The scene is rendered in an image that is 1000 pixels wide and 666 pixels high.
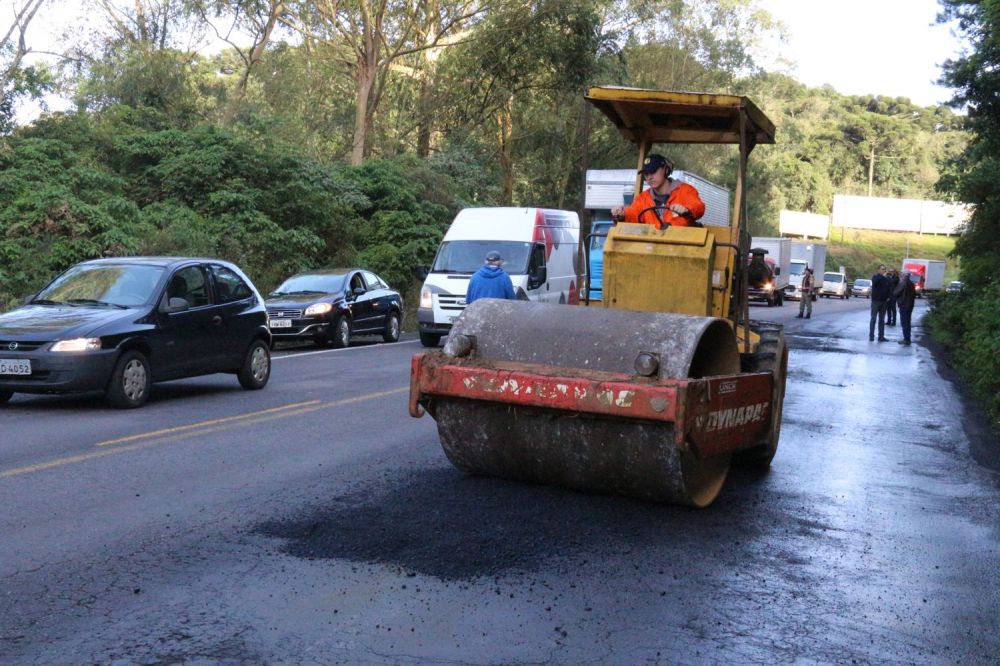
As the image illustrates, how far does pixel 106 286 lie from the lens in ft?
→ 41.8

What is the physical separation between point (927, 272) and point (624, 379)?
81957 mm

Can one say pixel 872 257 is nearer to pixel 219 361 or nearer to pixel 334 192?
pixel 334 192

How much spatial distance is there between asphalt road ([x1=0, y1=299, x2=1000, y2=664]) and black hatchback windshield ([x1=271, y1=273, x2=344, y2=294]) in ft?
38.8

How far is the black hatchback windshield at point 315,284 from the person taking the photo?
73.6ft

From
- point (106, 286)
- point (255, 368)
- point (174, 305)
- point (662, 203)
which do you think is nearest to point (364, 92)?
point (255, 368)

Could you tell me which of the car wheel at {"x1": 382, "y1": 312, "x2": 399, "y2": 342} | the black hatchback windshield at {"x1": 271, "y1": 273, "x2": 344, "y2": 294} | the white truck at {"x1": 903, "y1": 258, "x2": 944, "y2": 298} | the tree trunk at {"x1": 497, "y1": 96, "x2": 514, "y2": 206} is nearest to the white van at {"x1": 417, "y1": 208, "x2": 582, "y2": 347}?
the car wheel at {"x1": 382, "y1": 312, "x2": 399, "y2": 342}

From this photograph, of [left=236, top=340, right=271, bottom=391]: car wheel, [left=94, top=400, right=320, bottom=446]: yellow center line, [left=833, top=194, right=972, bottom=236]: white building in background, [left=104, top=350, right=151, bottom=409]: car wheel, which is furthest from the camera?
[left=833, top=194, right=972, bottom=236]: white building in background

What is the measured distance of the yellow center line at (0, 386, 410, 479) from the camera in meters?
8.52

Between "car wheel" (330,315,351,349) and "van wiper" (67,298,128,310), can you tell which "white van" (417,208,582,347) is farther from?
"van wiper" (67,298,128,310)

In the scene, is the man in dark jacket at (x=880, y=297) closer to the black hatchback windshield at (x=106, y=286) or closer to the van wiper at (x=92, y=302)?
the black hatchback windshield at (x=106, y=286)

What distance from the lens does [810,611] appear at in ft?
17.9

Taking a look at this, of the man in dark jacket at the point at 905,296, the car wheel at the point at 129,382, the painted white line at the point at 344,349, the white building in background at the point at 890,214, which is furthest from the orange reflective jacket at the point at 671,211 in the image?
the white building in background at the point at 890,214

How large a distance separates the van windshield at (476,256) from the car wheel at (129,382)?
1018 centimetres

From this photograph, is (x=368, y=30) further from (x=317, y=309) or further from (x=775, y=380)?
(x=775, y=380)
